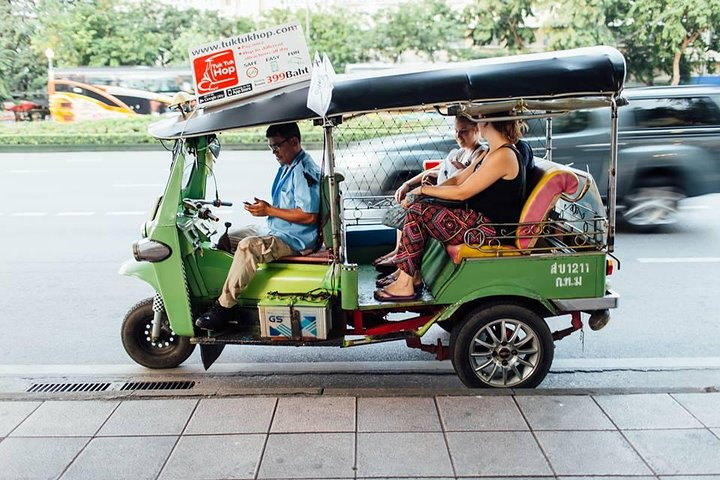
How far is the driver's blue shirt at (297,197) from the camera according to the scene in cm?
481

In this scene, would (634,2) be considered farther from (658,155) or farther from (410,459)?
(410,459)

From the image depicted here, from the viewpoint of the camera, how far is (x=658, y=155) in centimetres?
935

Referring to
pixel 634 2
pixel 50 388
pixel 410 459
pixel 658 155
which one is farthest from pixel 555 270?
pixel 634 2

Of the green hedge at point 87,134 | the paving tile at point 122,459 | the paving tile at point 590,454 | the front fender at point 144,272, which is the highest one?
the green hedge at point 87,134

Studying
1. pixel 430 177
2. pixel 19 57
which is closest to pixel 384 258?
pixel 430 177

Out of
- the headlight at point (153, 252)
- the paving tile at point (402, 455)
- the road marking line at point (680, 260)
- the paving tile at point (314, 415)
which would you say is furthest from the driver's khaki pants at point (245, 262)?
the road marking line at point (680, 260)

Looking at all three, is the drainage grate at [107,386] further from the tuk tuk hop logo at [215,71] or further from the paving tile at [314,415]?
the tuk tuk hop logo at [215,71]

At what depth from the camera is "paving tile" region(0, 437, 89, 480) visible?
365 cm

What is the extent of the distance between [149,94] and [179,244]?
85.9ft

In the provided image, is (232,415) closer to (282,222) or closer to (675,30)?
(282,222)

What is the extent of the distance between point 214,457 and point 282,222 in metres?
1.80

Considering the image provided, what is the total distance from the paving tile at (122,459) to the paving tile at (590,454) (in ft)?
7.09

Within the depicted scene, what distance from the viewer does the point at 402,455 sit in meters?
3.72

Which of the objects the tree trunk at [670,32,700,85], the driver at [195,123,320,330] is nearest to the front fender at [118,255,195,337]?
the driver at [195,123,320,330]
